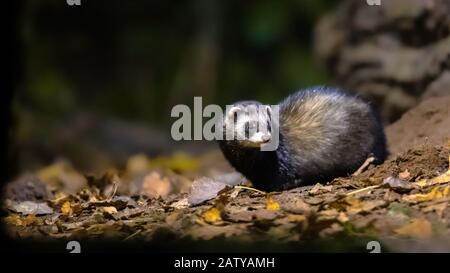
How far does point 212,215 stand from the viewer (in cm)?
506

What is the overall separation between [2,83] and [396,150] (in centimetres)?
416

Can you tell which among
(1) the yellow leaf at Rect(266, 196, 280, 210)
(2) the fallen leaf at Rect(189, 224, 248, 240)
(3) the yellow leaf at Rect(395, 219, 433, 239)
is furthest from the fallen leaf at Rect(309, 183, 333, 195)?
(3) the yellow leaf at Rect(395, 219, 433, 239)

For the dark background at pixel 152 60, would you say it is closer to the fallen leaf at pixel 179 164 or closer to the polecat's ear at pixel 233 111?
the fallen leaf at pixel 179 164

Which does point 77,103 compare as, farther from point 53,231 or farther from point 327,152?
point 53,231

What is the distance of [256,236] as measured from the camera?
457 centimetres

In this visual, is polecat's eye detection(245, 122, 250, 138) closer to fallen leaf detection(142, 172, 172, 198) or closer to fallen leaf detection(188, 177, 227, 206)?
fallen leaf detection(188, 177, 227, 206)

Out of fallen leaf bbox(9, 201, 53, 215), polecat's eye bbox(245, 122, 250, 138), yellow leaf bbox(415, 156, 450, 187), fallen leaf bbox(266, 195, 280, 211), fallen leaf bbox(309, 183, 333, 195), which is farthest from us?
polecat's eye bbox(245, 122, 250, 138)

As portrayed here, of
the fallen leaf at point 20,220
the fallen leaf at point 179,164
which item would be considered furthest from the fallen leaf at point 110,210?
the fallen leaf at point 179,164

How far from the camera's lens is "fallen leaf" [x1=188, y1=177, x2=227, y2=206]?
5756 mm

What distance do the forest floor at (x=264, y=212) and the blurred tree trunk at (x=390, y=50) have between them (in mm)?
1138

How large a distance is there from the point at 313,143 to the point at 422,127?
4.45ft

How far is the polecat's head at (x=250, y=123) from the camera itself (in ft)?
21.1

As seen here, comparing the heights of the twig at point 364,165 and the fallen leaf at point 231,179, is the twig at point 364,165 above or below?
above
